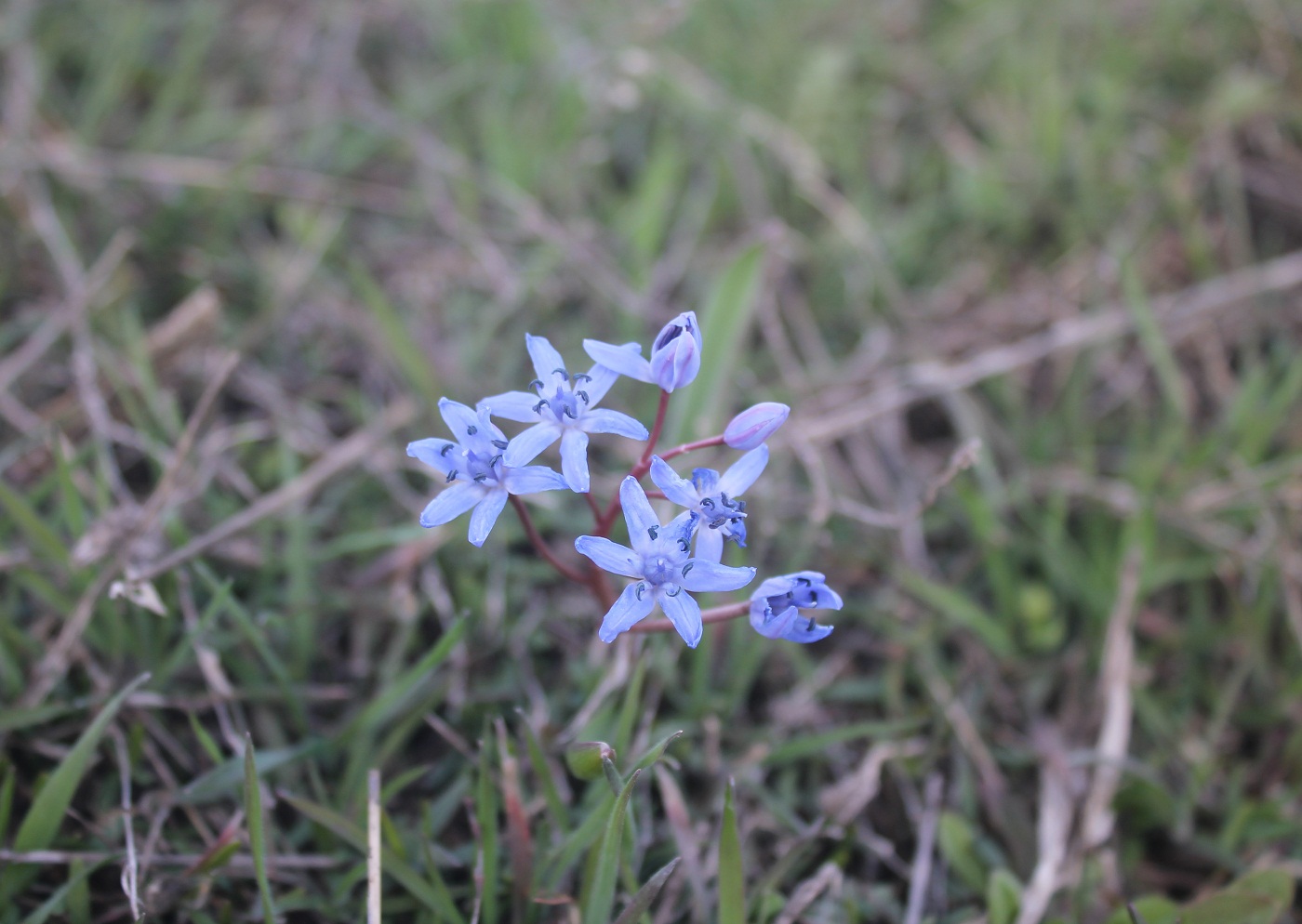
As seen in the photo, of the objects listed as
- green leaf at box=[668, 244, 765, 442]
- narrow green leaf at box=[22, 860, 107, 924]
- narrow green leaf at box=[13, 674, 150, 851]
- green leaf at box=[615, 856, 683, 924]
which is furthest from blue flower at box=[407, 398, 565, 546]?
green leaf at box=[668, 244, 765, 442]

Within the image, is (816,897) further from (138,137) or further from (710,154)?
(138,137)

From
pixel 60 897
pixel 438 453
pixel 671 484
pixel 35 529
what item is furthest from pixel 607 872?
pixel 35 529

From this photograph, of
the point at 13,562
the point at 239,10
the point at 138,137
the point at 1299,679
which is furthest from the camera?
the point at 239,10

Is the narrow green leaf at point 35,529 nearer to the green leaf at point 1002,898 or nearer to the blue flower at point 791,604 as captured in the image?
the blue flower at point 791,604

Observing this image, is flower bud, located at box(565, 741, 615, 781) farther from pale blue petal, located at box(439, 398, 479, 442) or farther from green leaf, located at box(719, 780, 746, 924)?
pale blue petal, located at box(439, 398, 479, 442)

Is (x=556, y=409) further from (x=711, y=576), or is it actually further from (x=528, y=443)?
(x=711, y=576)

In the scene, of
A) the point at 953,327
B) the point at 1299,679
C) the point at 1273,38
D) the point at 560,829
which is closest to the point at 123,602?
the point at 560,829
